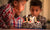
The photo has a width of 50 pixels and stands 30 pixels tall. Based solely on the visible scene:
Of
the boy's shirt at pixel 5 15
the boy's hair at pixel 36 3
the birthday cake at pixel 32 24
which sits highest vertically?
the boy's hair at pixel 36 3

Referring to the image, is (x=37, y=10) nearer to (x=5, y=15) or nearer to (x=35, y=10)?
(x=35, y=10)

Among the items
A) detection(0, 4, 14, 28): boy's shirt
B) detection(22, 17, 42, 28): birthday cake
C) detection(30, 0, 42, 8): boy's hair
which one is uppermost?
detection(30, 0, 42, 8): boy's hair

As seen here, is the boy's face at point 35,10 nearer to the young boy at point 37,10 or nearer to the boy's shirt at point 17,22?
the young boy at point 37,10

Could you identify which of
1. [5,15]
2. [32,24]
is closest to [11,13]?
[5,15]

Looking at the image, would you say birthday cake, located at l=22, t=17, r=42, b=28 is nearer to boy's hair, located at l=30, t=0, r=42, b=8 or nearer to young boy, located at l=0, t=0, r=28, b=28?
young boy, located at l=0, t=0, r=28, b=28

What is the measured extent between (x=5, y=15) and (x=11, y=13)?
0.08 m

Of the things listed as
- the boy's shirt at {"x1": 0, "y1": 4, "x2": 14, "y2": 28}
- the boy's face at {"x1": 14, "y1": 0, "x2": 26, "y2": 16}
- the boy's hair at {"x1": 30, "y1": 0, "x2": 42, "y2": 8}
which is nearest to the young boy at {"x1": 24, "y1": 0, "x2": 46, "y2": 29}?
the boy's hair at {"x1": 30, "y1": 0, "x2": 42, "y2": 8}

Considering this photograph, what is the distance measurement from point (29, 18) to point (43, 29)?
23 centimetres

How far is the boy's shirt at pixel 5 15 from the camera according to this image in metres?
1.07

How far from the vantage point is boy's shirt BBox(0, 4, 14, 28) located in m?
1.07

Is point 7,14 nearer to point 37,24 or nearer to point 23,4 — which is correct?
point 23,4

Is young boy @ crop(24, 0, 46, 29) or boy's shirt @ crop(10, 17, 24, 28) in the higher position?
young boy @ crop(24, 0, 46, 29)

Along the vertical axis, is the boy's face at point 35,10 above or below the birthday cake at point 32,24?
above

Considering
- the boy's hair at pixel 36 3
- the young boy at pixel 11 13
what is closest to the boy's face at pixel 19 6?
the young boy at pixel 11 13
